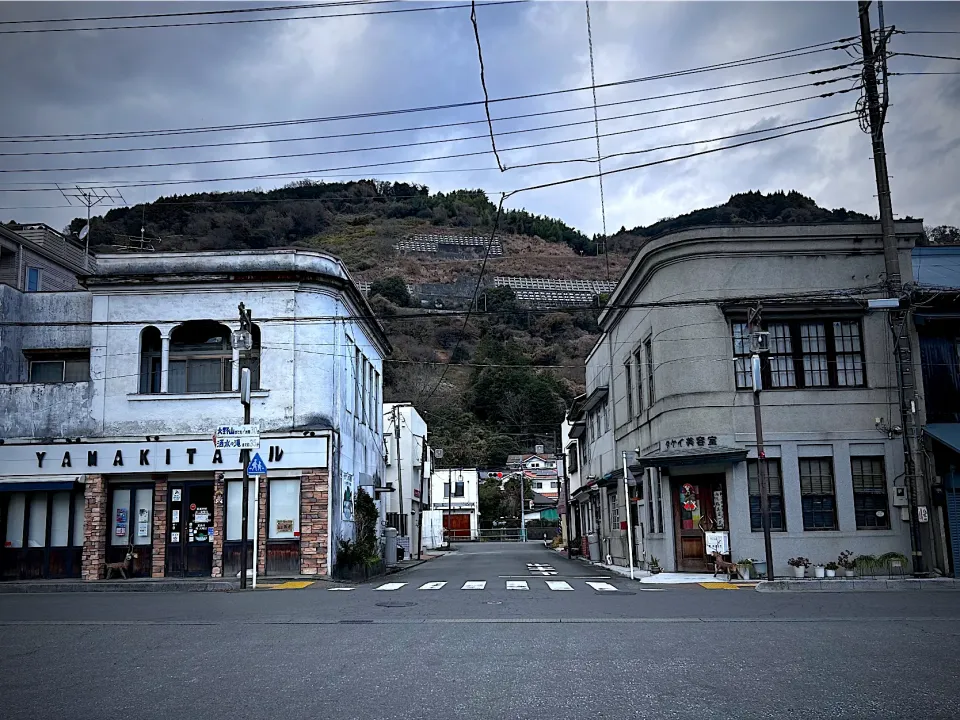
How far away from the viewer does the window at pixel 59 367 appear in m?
28.2

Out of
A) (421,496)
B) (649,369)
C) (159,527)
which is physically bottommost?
(159,527)

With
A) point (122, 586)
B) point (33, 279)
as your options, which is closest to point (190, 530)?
point (122, 586)

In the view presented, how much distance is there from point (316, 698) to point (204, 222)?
60.3 m

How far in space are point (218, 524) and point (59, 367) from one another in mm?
7867

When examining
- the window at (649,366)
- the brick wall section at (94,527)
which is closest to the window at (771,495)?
the window at (649,366)

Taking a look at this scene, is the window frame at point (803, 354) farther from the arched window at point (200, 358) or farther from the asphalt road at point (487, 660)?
the arched window at point (200, 358)

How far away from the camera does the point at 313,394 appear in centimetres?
2695

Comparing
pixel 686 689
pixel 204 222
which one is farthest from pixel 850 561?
pixel 204 222

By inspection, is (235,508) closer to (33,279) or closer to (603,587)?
(603,587)

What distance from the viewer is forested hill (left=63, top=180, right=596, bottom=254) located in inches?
2478

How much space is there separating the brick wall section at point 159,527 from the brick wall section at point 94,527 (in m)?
1.41

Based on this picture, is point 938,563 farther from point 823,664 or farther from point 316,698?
point 316,698

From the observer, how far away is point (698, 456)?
2331cm

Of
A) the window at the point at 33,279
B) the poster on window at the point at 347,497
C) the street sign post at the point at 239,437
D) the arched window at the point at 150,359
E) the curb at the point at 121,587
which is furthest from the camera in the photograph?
the window at the point at 33,279
